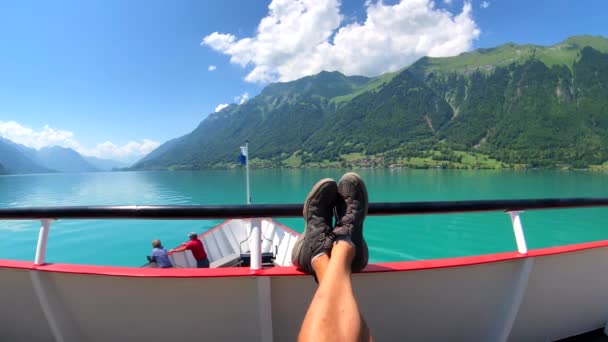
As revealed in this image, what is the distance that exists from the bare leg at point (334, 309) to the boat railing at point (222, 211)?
32 cm

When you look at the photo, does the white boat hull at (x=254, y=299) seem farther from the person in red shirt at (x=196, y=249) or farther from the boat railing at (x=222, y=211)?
the person in red shirt at (x=196, y=249)

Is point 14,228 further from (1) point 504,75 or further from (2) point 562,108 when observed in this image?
(1) point 504,75

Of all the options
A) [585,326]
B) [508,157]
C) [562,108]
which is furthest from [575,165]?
[585,326]

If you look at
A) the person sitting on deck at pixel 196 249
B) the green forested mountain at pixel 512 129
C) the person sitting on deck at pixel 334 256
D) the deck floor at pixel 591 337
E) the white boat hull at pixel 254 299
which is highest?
the green forested mountain at pixel 512 129

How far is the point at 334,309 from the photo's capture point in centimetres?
119

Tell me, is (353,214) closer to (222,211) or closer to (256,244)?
(256,244)

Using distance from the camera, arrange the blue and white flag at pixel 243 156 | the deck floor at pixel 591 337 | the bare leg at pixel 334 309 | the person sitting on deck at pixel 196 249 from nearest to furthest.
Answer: the bare leg at pixel 334 309 → the deck floor at pixel 591 337 → the person sitting on deck at pixel 196 249 → the blue and white flag at pixel 243 156

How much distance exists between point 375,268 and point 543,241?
24.8m

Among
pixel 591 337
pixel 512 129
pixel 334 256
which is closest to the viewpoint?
pixel 334 256

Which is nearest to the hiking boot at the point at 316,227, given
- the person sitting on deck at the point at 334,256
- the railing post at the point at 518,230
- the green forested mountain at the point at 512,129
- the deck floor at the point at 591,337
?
the person sitting on deck at the point at 334,256

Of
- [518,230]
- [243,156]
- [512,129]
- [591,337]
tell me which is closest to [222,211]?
[518,230]

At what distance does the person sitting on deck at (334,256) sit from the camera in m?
1.13

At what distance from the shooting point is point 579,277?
1998 mm

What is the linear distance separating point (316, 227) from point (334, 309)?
17.1 inches
